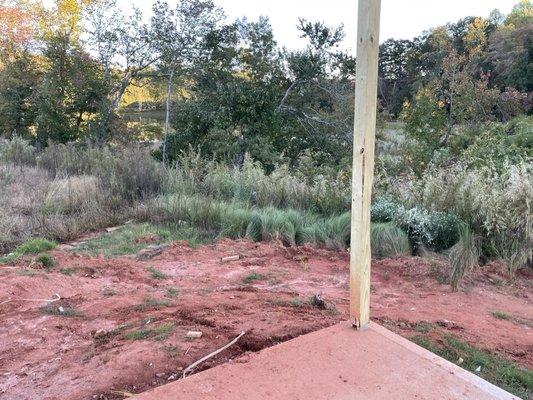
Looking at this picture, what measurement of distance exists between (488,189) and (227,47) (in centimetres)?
1068

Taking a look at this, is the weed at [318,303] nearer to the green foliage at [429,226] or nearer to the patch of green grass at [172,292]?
the patch of green grass at [172,292]

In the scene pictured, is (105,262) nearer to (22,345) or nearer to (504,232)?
(22,345)

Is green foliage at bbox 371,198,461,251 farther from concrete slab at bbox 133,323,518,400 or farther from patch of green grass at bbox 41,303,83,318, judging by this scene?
patch of green grass at bbox 41,303,83,318

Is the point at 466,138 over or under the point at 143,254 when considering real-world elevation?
over

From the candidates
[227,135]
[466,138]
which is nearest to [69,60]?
[227,135]

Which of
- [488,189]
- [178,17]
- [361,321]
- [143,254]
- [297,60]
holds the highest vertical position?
[178,17]

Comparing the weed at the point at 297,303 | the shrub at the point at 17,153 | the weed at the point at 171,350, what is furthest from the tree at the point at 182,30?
the weed at the point at 171,350

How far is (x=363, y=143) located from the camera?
7.47ft

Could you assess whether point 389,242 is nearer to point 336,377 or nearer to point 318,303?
point 318,303

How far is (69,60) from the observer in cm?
1697

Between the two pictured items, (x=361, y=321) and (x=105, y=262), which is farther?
(x=105, y=262)

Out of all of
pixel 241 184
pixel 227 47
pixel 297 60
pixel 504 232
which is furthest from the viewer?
pixel 227 47

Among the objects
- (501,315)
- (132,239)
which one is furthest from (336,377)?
(132,239)

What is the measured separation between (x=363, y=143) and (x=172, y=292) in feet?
7.48
